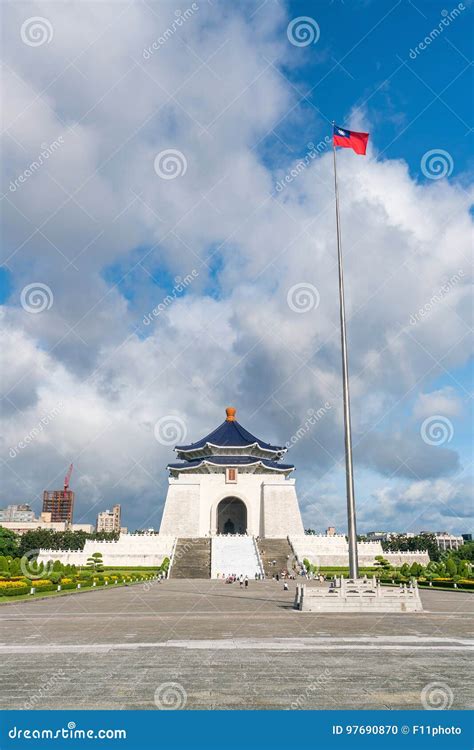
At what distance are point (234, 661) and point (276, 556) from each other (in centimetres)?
3493

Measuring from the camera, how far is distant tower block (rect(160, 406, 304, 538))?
168 feet

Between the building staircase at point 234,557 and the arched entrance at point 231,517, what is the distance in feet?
46.9

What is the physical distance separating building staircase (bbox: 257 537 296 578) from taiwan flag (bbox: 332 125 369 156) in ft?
90.8

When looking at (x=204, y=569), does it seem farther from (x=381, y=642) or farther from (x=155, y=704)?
(x=155, y=704)

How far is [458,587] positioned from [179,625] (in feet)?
64.8

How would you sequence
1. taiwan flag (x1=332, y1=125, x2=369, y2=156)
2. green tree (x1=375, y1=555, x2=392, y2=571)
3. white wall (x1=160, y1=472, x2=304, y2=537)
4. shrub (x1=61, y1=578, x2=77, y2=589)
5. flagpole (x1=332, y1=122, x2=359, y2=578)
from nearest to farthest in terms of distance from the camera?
1. flagpole (x1=332, y1=122, x2=359, y2=578)
2. taiwan flag (x1=332, y1=125, x2=369, y2=156)
3. shrub (x1=61, y1=578, x2=77, y2=589)
4. green tree (x1=375, y1=555, x2=392, y2=571)
5. white wall (x1=160, y1=472, x2=304, y2=537)

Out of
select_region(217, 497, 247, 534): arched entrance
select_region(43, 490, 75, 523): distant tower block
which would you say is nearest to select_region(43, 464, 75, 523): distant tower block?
select_region(43, 490, 75, 523): distant tower block

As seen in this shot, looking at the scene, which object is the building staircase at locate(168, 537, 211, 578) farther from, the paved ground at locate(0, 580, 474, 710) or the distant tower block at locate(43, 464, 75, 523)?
the distant tower block at locate(43, 464, 75, 523)

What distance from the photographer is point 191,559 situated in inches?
1518

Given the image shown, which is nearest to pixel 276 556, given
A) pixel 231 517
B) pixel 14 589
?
pixel 231 517

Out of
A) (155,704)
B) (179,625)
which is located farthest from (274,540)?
(155,704)

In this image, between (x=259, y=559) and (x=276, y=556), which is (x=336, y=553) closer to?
(x=276, y=556)

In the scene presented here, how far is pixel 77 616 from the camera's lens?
13328 mm

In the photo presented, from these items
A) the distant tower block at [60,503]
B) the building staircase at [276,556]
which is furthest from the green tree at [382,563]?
the distant tower block at [60,503]
